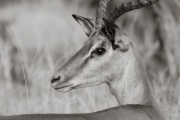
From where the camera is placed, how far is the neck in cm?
708

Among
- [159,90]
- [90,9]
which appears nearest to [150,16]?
[90,9]

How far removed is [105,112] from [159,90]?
14.6ft

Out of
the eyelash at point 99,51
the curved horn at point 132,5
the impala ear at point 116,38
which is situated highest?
the curved horn at point 132,5

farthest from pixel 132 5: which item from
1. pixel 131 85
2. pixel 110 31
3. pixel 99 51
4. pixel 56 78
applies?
pixel 56 78

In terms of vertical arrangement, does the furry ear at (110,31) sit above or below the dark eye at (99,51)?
above

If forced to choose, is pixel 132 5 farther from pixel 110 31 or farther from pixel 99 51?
pixel 99 51

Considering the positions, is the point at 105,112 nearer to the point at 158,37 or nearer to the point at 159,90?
the point at 159,90

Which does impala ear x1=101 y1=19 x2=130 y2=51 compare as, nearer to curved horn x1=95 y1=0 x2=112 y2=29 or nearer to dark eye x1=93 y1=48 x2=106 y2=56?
dark eye x1=93 y1=48 x2=106 y2=56

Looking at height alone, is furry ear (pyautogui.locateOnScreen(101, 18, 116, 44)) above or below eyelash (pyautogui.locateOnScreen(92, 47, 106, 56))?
above

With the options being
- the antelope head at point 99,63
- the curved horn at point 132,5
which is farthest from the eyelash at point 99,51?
the curved horn at point 132,5

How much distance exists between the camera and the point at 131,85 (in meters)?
7.11

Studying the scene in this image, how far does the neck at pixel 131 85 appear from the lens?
23.2ft

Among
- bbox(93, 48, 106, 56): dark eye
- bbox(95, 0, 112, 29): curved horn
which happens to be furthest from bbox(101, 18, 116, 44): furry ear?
bbox(95, 0, 112, 29): curved horn

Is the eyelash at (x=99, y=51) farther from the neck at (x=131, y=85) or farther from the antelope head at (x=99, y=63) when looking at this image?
the neck at (x=131, y=85)
